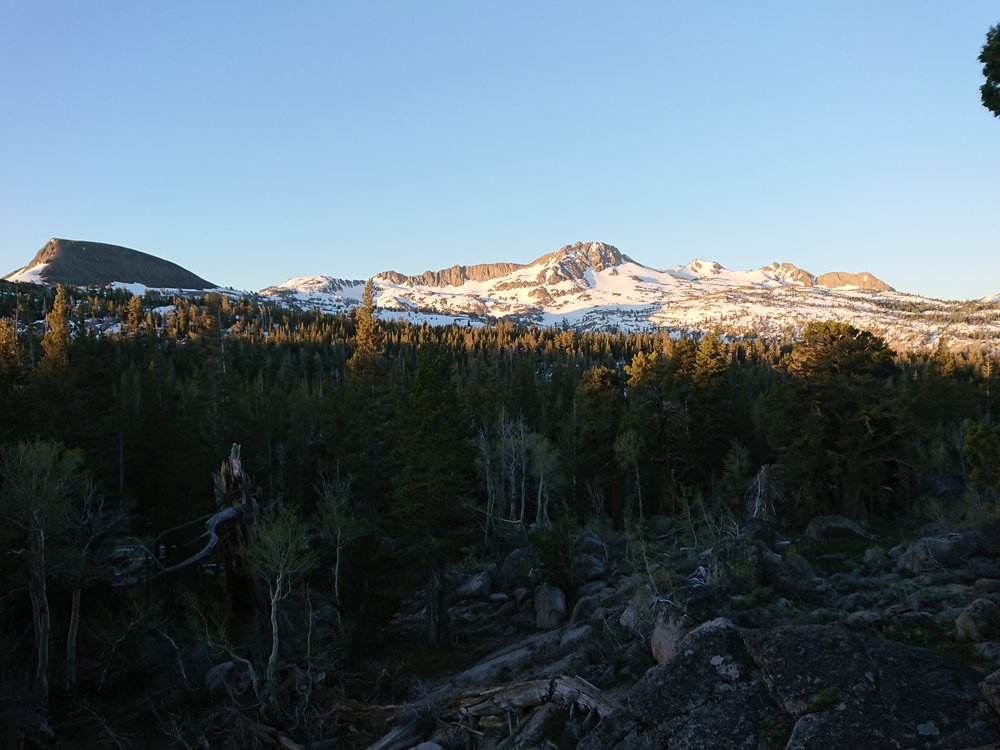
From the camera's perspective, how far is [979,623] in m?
9.33

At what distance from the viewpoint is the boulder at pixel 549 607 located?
24.1 metres

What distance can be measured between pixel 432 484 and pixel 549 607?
23.6 ft

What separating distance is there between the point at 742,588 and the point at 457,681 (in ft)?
34.2

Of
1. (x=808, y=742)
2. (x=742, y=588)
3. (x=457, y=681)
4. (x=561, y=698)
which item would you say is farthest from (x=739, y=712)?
(x=457, y=681)

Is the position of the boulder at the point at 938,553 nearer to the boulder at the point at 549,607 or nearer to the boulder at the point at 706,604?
the boulder at the point at 706,604

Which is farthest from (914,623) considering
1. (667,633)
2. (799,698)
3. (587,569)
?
(587,569)

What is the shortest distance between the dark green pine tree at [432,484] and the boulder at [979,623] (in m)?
18.1

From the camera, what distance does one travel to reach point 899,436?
1248 inches

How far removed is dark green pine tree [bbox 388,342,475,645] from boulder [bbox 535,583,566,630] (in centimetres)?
400

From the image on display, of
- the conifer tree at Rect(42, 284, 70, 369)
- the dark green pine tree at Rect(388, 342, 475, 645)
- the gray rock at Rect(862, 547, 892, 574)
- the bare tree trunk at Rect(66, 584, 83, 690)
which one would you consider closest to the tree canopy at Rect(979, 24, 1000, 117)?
the gray rock at Rect(862, 547, 892, 574)

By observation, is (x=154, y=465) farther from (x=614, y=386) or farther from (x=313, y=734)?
(x=614, y=386)

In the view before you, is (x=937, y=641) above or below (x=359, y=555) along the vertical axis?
above

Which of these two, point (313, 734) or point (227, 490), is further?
point (227, 490)

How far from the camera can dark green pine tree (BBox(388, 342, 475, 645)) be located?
24.8 meters
